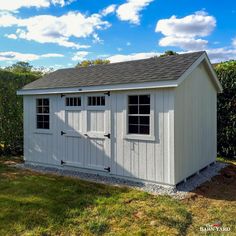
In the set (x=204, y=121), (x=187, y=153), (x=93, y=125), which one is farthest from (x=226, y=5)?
(x=93, y=125)

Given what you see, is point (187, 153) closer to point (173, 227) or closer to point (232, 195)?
point (232, 195)

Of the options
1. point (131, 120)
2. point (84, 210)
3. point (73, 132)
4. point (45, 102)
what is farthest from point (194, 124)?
point (45, 102)

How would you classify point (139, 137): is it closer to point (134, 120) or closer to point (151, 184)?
point (134, 120)

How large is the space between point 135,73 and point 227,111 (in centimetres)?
455

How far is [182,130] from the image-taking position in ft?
19.3

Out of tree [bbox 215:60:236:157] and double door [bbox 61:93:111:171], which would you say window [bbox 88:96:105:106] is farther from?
tree [bbox 215:60:236:157]

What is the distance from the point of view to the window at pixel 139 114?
588 centimetres

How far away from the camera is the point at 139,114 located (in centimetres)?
597

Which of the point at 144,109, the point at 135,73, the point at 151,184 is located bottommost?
the point at 151,184

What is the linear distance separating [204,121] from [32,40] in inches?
602

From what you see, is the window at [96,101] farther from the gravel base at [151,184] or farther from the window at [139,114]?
the gravel base at [151,184]

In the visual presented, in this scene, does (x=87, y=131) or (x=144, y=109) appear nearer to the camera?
(x=144, y=109)

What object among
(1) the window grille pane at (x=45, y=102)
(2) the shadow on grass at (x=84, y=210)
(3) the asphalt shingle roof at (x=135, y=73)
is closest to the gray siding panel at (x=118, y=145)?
(1) the window grille pane at (x=45, y=102)

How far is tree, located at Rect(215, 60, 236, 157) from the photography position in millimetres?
8875
